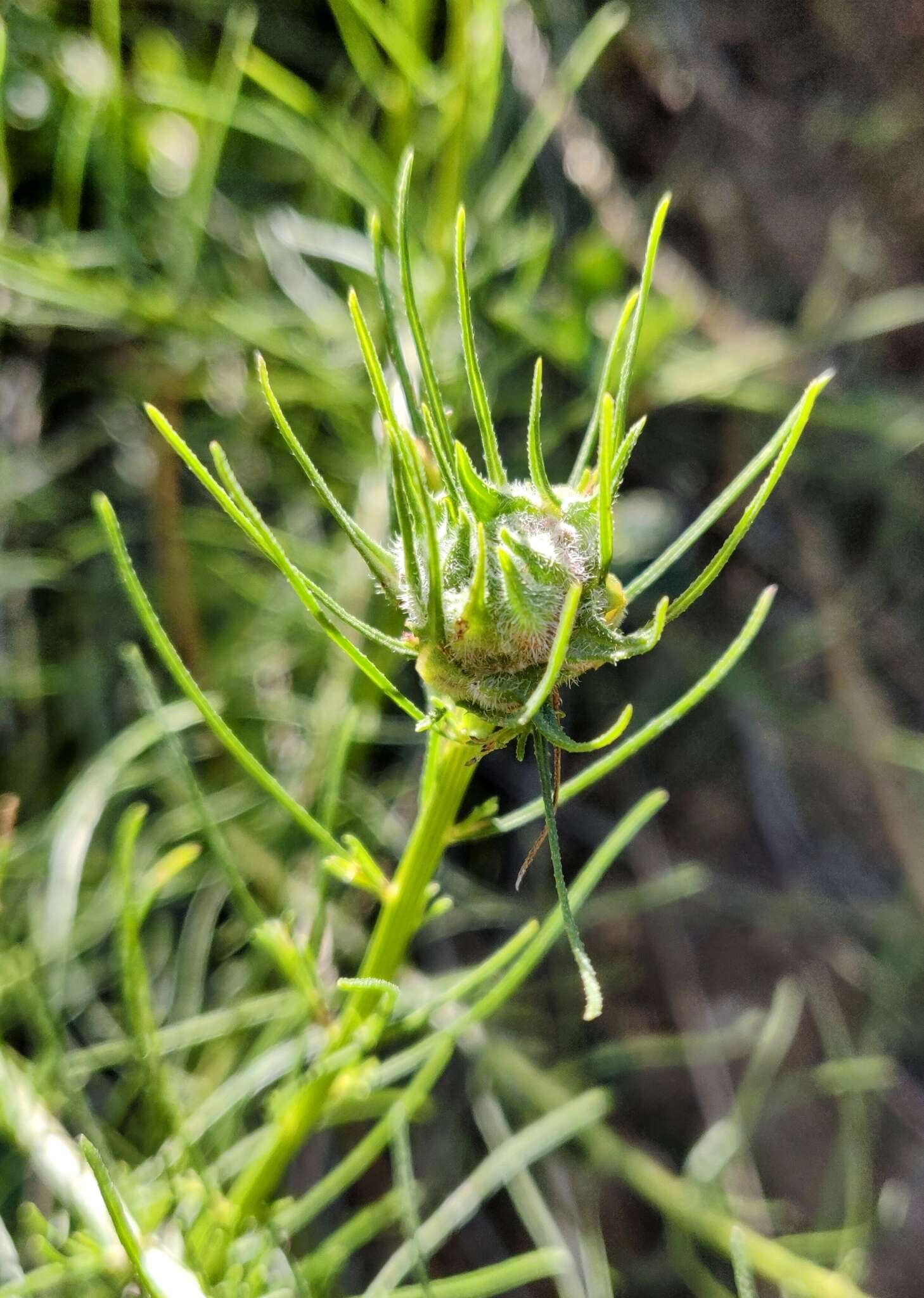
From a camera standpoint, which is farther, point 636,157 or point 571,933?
point 636,157

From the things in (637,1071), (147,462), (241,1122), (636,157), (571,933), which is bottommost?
(637,1071)

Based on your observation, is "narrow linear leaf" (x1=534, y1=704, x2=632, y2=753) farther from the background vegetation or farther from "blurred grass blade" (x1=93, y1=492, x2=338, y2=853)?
the background vegetation

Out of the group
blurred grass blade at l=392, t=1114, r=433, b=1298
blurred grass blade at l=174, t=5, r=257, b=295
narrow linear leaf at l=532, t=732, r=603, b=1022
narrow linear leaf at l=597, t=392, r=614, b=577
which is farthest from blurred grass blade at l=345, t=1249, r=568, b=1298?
blurred grass blade at l=174, t=5, r=257, b=295

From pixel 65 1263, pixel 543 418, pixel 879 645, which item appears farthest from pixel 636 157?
pixel 65 1263

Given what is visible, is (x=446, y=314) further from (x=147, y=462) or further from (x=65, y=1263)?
(x=65, y=1263)

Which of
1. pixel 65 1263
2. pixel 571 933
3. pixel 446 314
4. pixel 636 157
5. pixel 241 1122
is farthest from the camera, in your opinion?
pixel 636 157

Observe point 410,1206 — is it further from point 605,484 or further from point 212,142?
point 212,142

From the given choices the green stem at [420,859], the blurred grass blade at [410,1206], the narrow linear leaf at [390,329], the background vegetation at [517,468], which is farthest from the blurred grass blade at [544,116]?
the blurred grass blade at [410,1206]
